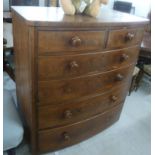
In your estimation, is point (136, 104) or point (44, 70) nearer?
point (44, 70)

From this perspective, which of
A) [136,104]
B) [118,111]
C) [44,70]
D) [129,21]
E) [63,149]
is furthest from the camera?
[136,104]

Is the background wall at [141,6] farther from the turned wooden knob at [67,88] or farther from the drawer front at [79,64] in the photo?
the turned wooden knob at [67,88]

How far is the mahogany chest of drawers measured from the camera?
94cm

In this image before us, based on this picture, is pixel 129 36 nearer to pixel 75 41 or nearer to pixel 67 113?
pixel 75 41

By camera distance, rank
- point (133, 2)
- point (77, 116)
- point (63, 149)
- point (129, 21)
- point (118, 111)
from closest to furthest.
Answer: point (129, 21)
point (77, 116)
point (63, 149)
point (118, 111)
point (133, 2)

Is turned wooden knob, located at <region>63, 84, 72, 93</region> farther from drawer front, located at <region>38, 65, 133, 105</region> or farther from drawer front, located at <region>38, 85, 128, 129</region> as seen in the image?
drawer front, located at <region>38, 85, 128, 129</region>

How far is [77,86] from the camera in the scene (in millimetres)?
1169

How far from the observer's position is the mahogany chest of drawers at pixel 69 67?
3.08 ft

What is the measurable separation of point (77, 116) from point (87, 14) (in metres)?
0.72

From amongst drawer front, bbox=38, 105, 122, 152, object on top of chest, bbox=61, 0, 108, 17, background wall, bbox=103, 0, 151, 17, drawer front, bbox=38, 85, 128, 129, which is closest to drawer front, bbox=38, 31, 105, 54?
object on top of chest, bbox=61, 0, 108, 17

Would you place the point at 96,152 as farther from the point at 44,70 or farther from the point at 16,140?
the point at 44,70

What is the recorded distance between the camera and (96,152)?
152cm

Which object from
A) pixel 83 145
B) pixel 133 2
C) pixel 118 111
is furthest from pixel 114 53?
pixel 133 2

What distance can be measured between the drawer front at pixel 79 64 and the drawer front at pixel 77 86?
1.7 inches
